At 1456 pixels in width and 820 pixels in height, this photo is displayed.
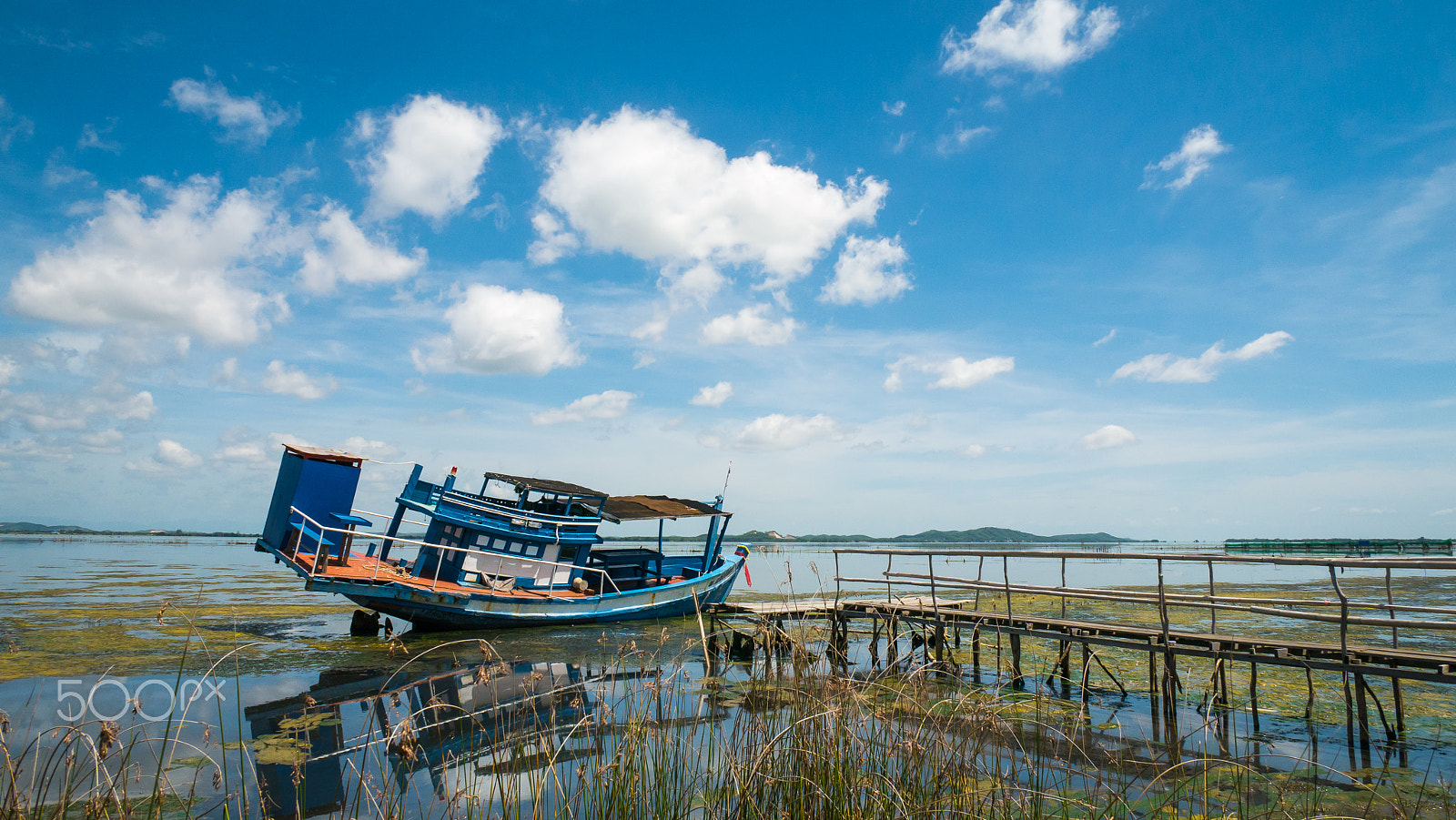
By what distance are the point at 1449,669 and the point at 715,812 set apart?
856 centimetres

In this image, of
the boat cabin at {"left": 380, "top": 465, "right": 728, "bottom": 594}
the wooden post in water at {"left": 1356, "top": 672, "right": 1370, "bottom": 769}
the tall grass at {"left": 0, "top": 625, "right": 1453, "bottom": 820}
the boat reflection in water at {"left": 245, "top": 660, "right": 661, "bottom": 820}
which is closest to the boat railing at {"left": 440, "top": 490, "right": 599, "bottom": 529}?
the boat cabin at {"left": 380, "top": 465, "right": 728, "bottom": 594}

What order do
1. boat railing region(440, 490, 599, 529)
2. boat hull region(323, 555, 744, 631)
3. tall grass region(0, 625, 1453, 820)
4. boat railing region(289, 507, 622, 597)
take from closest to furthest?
tall grass region(0, 625, 1453, 820)
boat railing region(289, 507, 622, 597)
boat hull region(323, 555, 744, 631)
boat railing region(440, 490, 599, 529)

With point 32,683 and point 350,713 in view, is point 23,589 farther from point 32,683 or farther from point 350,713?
point 350,713

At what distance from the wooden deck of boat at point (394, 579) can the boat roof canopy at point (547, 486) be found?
2.47 metres

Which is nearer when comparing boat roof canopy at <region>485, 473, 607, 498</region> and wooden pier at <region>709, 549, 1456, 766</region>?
wooden pier at <region>709, 549, 1456, 766</region>

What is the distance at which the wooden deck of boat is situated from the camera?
14.9m

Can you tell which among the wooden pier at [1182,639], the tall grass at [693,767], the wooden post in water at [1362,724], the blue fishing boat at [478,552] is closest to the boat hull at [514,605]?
the blue fishing boat at [478,552]

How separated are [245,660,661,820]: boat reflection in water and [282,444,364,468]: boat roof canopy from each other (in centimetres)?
517

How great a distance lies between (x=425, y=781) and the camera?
291 inches

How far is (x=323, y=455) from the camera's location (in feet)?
51.0

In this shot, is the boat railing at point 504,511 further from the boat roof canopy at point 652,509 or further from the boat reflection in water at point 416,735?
the boat reflection in water at point 416,735

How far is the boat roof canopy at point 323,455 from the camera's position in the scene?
15.4 meters

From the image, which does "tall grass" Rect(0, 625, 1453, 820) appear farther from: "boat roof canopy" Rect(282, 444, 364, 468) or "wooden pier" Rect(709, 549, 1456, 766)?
"boat roof canopy" Rect(282, 444, 364, 468)

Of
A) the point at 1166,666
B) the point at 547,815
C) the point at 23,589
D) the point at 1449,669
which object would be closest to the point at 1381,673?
the point at 1449,669
